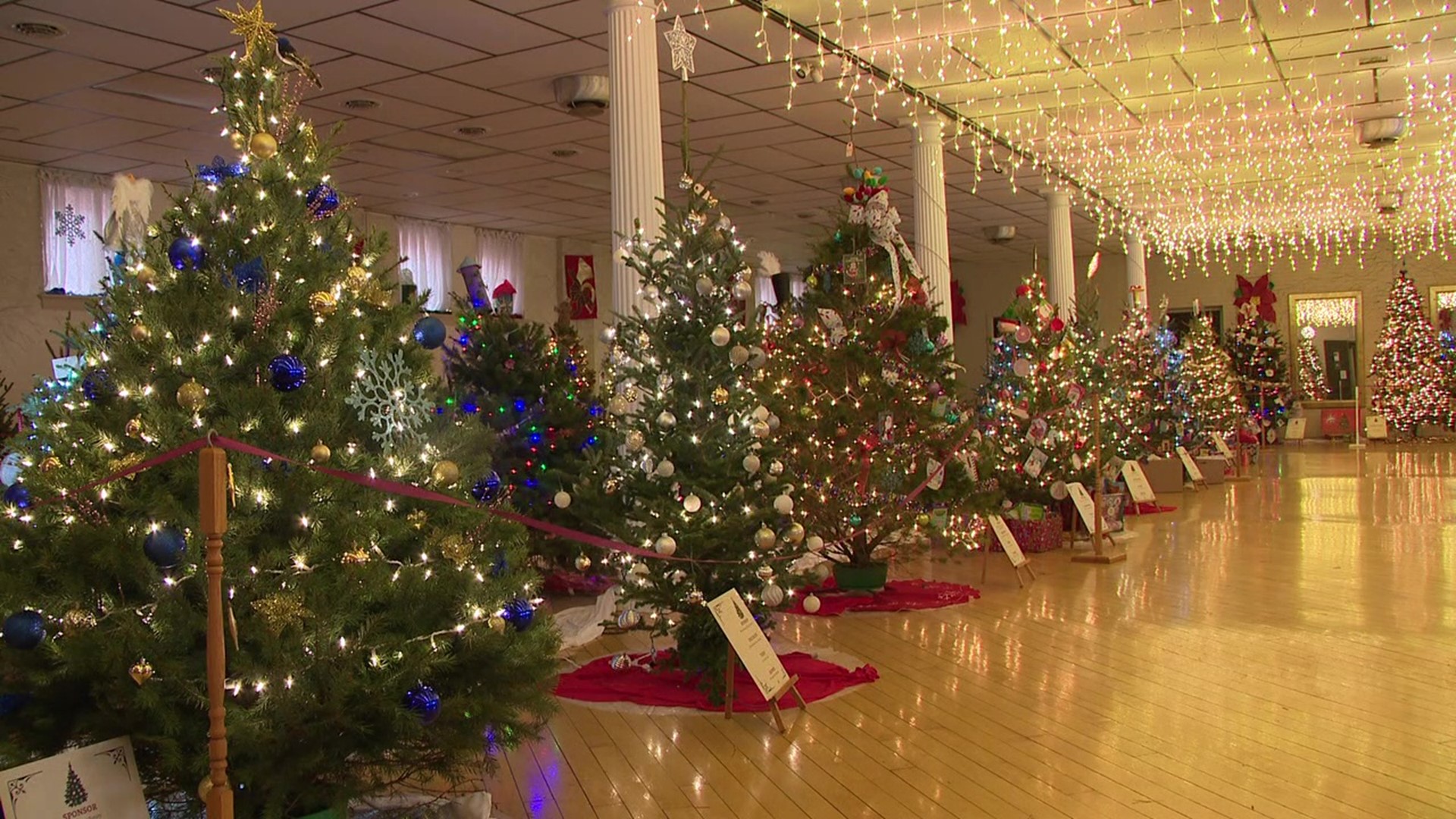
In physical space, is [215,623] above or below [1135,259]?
below

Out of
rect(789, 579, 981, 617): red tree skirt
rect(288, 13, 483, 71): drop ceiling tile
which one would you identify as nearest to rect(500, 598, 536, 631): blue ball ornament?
rect(789, 579, 981, 617): red tree skirt

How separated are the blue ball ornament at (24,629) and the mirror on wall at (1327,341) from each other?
2335 centimetres

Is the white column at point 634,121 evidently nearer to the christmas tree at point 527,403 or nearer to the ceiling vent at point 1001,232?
the christmas tree at point 527,403

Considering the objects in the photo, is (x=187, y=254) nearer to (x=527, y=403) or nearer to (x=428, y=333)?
(x=428, y=333)

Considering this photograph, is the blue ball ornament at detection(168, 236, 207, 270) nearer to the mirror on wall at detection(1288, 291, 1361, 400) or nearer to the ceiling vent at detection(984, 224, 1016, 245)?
the ceiling vent at detection(984, 224, 1016, 245)

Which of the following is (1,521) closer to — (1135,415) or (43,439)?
(43,439)

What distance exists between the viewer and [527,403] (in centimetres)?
849

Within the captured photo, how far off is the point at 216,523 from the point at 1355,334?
23.5 metres

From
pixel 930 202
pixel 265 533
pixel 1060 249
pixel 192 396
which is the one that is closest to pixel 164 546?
pixel 265 533

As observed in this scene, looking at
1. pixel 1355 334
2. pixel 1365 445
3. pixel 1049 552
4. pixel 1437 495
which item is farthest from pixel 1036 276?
pixel 1355 334

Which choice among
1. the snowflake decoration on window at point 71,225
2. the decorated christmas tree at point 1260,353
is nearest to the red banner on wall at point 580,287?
the snowflake decoration on window at point 71,225

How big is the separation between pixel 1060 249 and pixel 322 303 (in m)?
12.5

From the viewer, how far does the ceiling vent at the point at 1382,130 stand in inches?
447

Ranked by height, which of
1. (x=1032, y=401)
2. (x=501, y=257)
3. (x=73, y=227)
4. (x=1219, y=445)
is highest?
(x=501, y=257)
